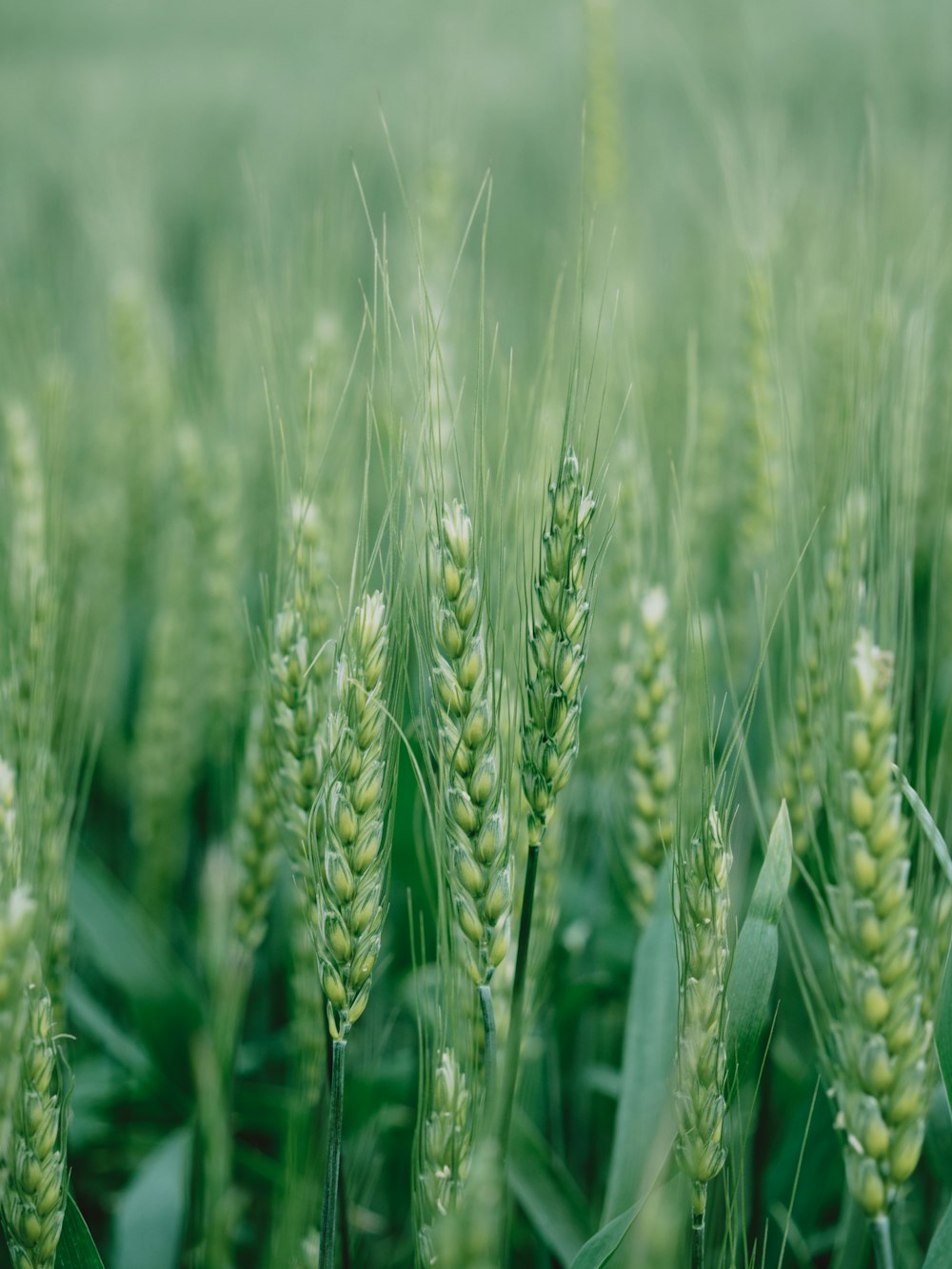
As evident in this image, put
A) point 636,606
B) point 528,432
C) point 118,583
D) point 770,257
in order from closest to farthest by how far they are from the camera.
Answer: point 528,432 → point 636,606 → point 770,257 → point 118,583

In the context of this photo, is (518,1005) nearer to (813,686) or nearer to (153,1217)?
(813,686)

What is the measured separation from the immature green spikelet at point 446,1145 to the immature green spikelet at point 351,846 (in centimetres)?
6

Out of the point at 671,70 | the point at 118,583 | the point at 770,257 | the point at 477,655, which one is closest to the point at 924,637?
the point at 770,257

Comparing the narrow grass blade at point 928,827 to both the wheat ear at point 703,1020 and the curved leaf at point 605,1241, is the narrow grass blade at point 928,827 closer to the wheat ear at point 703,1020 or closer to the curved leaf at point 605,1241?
the wheat ear at point 703,1020

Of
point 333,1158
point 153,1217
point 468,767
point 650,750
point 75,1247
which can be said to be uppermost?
point 468,767

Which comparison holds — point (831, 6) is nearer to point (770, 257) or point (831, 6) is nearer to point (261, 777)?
point (770, 257)

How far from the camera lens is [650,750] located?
0.85 m

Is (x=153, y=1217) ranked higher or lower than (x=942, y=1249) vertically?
lower

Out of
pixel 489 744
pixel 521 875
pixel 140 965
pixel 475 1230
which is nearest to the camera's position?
pixel 475 1230

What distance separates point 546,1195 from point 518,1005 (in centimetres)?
28

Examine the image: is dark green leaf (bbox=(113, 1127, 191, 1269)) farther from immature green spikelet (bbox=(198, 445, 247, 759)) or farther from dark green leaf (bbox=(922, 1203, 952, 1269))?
dark green leaf (bbox=(922, 1203, 952, 1269))

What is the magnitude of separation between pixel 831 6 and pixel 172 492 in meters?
3.21

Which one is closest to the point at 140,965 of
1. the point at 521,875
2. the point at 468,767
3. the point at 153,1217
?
the point at 153,1217

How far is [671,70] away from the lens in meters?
3.54
